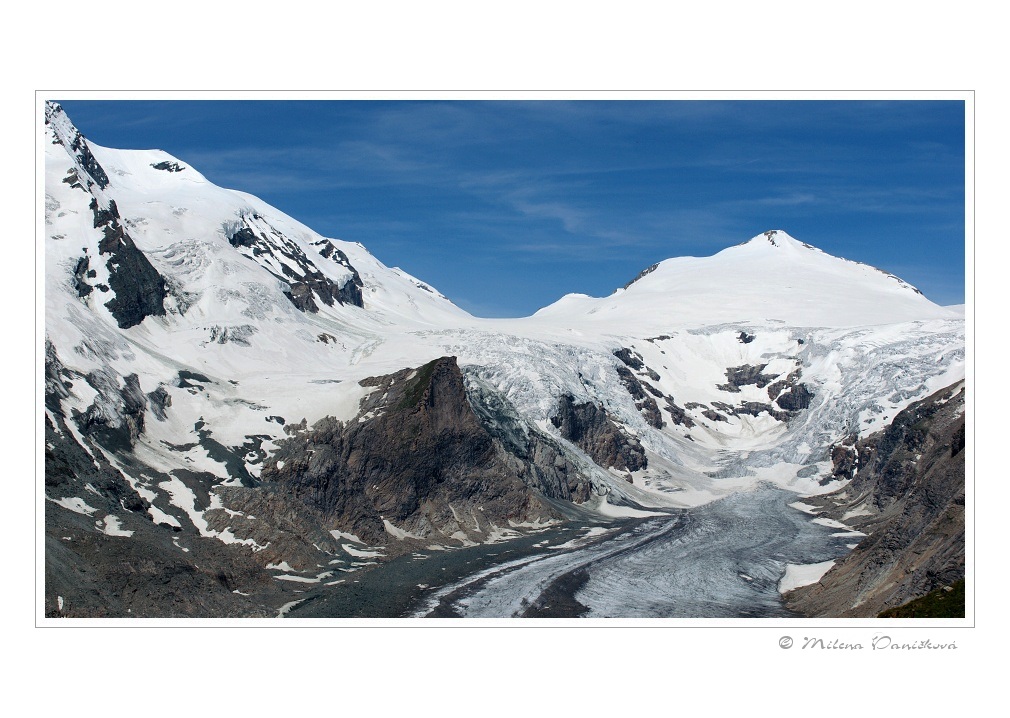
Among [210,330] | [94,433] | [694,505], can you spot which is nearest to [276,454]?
[94,433]

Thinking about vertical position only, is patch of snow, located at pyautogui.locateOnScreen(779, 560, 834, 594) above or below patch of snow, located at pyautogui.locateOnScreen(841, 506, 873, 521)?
above

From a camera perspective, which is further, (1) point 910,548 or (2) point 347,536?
(2) point 347,536

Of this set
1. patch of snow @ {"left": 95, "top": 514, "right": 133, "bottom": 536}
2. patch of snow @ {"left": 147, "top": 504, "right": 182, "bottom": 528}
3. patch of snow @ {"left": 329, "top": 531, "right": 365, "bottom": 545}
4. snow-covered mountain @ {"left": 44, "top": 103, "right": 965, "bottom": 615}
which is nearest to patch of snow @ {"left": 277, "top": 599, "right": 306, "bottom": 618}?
snow-covered mountain @ {"left": 44, "top": 103, "right": 965, "bottom": 615}

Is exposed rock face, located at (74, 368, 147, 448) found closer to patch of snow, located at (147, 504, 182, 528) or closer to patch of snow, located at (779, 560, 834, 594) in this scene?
patch of snow, located at (147, 504, 182, 528)

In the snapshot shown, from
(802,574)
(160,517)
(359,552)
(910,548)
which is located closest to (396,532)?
(359,552)

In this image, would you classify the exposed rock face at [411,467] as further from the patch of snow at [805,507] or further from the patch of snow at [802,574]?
the patch of snow at [805,507]

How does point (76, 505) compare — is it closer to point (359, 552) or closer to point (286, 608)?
point (286, 608)

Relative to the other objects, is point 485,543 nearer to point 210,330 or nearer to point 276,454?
point 276,454

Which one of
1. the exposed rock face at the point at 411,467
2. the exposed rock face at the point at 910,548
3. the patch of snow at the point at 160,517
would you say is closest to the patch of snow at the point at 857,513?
the exposed rock face at the point at 910,548
